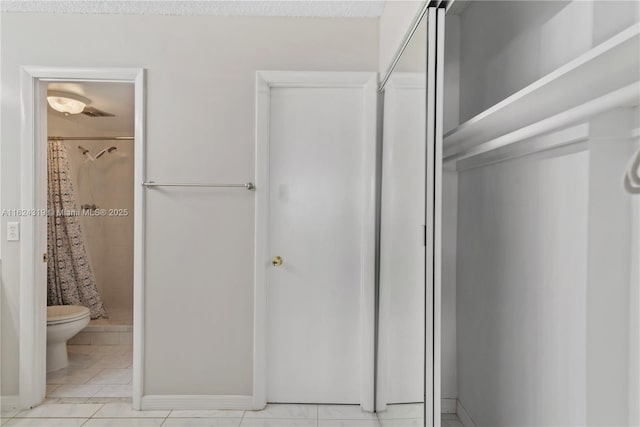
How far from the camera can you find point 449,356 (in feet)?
6.20

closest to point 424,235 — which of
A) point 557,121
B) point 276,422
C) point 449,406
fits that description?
point 557,121

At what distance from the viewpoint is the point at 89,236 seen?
13.1 feet

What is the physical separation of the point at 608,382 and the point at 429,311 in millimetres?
511

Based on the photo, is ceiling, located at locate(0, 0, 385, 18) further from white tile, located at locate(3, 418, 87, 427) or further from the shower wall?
white tile, located at locate(3, 418, 87, 427)

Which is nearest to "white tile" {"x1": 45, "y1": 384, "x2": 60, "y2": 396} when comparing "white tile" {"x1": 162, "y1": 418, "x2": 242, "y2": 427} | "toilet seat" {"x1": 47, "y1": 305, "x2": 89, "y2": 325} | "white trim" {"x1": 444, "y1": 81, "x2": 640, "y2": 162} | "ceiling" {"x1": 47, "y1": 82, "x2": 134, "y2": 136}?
"toilet seat" {"x1": 47, "y1": 305, "x2": 89, "y2": 325}

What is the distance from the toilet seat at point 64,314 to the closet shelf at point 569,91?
2.84 metres

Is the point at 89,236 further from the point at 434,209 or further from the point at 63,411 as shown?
the point at 434,209

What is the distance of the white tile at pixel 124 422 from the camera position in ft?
7.02

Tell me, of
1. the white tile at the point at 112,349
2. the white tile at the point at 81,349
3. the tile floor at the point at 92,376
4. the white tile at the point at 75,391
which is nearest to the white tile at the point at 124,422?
the tile floor at the point at 92,376

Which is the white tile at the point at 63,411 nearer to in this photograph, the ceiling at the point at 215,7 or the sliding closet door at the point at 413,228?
the sliding closet door at the point at 413,228

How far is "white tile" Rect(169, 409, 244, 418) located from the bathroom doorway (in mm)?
528

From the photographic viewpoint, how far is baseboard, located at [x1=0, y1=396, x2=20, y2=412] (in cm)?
228

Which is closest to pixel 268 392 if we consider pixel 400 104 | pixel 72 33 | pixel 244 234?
pixel 244 234

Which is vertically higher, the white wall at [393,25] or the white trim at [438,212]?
the white wall at [393,25]
